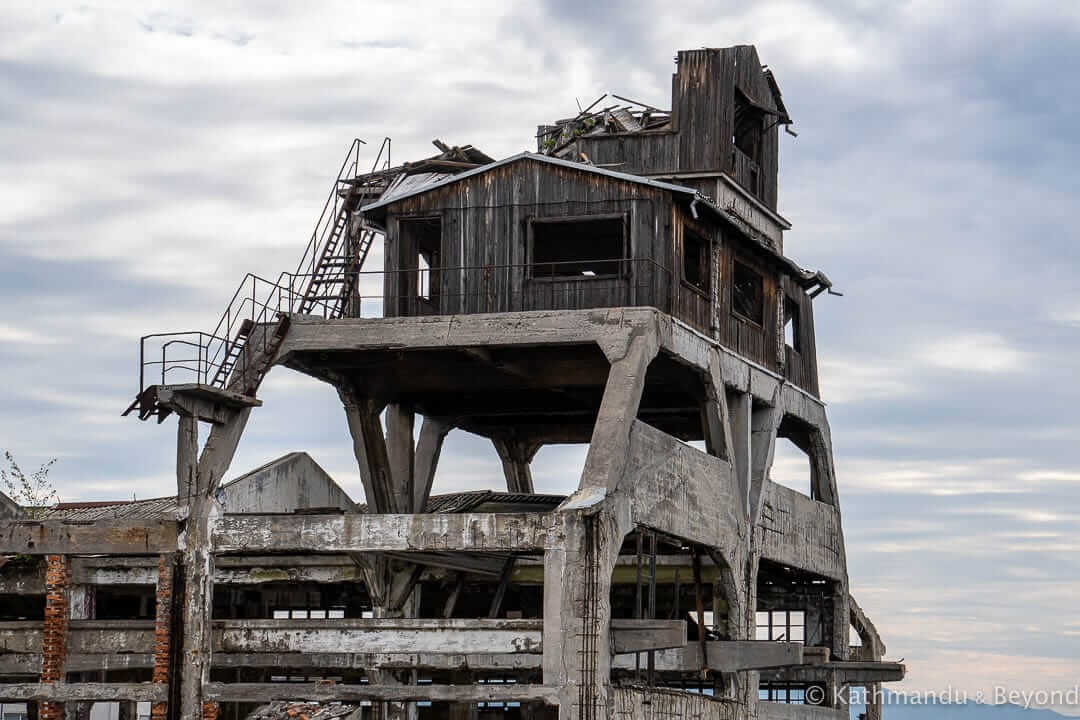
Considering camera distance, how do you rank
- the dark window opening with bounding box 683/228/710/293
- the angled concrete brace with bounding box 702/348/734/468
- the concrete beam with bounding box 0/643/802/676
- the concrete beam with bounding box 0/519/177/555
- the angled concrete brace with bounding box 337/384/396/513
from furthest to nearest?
the angled concrete brace with bounding box 337/384/396/513
the dark window opening with bounding box 683/228/710/293
the angled concrete brace with bounding box 702/348/734/468
the concrete beam with bounding box 0/643/802/676
the concrete beam with bounding box 0/519/177/555

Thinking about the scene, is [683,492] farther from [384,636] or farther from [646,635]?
[384,636]

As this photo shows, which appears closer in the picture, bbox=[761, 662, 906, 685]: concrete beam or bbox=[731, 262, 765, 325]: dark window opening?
bbox=[761, 662, 906, 685]: concrete beam

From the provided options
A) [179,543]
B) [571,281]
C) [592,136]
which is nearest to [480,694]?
[179,543]

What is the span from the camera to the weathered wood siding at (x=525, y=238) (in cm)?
3553

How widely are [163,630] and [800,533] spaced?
1633cm

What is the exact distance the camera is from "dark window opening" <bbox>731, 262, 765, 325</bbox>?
41.8 m

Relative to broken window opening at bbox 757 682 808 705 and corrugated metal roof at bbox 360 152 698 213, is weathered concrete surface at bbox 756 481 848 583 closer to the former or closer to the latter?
broken window opening at bbox 757 682 808 705

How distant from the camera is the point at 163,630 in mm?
33062

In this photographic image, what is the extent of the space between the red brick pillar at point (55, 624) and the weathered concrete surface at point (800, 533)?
14.9 metres

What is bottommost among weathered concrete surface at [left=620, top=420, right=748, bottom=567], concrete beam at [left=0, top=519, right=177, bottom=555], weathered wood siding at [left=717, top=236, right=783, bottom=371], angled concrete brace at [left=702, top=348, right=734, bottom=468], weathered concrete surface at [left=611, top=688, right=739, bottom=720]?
weathered concrete surface at [left=611, top=688, right=739, bottom=720]

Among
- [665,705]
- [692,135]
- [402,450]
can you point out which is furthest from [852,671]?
[692,135]

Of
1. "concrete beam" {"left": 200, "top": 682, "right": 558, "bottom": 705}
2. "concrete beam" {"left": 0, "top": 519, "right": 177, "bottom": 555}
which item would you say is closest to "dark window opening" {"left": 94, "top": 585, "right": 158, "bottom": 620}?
"concrete beam" {"left": 0, "top": 519, "right": 177, "bottom": 555}

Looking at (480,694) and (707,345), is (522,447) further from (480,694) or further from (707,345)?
(480,694)

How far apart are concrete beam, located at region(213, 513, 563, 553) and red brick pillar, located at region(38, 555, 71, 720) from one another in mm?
3691
